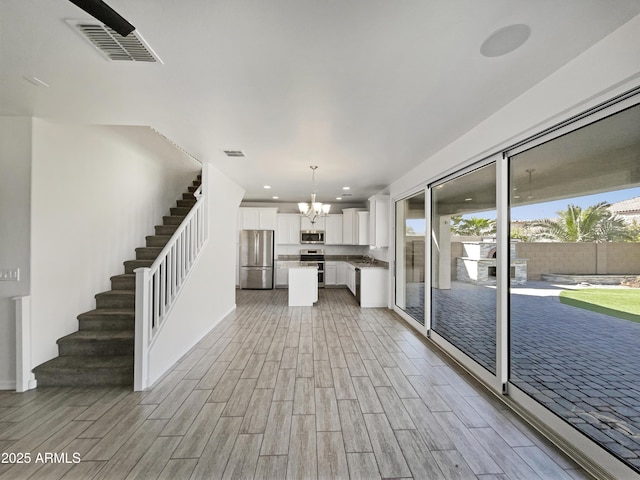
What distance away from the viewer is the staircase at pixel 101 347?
284 centimetres

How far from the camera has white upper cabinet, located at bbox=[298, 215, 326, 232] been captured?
8672mm

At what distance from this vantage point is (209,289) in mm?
4574

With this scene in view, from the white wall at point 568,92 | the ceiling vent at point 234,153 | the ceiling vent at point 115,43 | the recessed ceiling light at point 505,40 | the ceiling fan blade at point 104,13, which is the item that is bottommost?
the ceiling fan blade at point 104,13

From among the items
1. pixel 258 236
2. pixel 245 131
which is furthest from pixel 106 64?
pixel 258 236

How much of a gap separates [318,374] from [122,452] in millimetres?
1787

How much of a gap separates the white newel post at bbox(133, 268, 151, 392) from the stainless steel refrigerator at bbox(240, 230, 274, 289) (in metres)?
5.31

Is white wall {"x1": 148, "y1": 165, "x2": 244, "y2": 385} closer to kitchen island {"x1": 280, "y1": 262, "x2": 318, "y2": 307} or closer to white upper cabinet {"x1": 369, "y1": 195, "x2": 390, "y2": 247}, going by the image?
kitchen island {"x1": 280, "y1": 262, "x2": 318, "y2": 307}

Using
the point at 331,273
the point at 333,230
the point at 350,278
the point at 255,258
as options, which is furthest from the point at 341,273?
the point at 255,258

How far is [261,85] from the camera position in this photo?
7.20 feet

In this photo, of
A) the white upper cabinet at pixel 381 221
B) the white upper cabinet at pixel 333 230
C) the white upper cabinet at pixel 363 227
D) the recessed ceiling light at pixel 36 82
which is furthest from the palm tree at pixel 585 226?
the white upper cabinet at pixel 333 230

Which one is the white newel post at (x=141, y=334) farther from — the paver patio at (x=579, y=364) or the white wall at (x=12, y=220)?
the paver patio at (x=579, y=364)

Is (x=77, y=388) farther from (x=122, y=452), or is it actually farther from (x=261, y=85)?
(x=261, y=85)

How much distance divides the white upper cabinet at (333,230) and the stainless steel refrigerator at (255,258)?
67.0 inches

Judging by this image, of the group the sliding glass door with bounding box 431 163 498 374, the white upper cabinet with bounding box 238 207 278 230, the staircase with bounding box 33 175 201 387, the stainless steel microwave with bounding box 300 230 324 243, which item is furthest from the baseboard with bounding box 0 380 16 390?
the stainless steel microwave with bounding box 300 230 324 243
